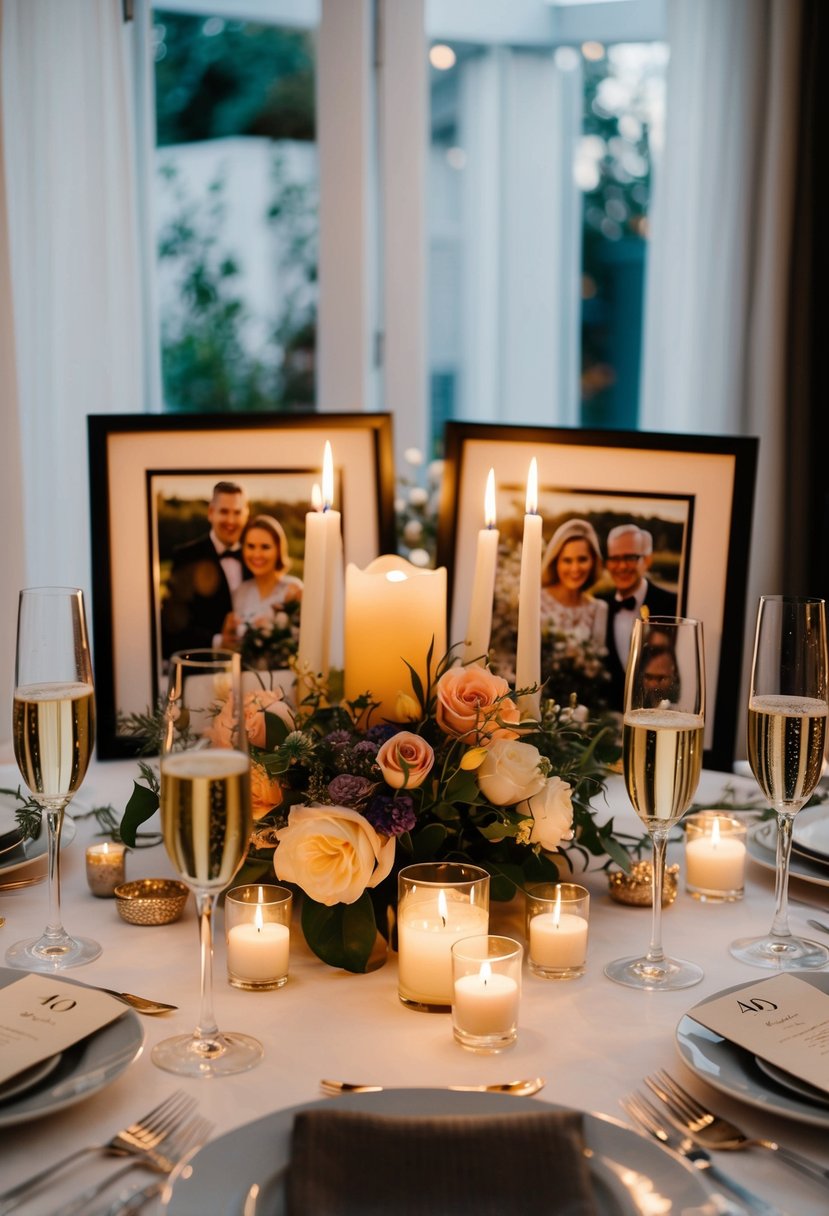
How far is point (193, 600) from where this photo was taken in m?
1.78

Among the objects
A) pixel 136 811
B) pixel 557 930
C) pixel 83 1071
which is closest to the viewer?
pixel 83 1071

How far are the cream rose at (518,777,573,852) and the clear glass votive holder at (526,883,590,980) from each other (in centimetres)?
4

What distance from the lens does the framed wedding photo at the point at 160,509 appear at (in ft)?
5.80

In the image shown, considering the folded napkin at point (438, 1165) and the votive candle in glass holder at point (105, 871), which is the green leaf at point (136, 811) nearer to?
the votive candle in glass holder at point (105, 871)

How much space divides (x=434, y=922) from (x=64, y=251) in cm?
213

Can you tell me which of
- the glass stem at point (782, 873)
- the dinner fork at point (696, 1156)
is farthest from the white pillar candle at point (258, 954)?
the glass stem at point (782, 873)

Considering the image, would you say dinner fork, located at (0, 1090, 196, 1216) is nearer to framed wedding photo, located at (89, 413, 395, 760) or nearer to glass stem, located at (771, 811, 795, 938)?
glass stem, located at (771, 811, 795, 938)

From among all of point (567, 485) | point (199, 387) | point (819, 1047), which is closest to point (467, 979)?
point (819, 1047)

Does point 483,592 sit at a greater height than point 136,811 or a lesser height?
greater

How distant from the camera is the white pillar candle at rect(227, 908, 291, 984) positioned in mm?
1006

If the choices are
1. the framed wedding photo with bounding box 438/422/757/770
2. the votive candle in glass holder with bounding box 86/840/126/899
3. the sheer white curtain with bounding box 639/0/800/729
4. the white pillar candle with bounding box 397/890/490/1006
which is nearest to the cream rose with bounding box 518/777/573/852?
the white pillar candle with bounding box 397/890/490/1006

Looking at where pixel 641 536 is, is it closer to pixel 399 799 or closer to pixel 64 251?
pixel 399 799

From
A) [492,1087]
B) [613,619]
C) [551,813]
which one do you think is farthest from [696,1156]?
[613,619]

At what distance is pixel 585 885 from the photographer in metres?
1.27
